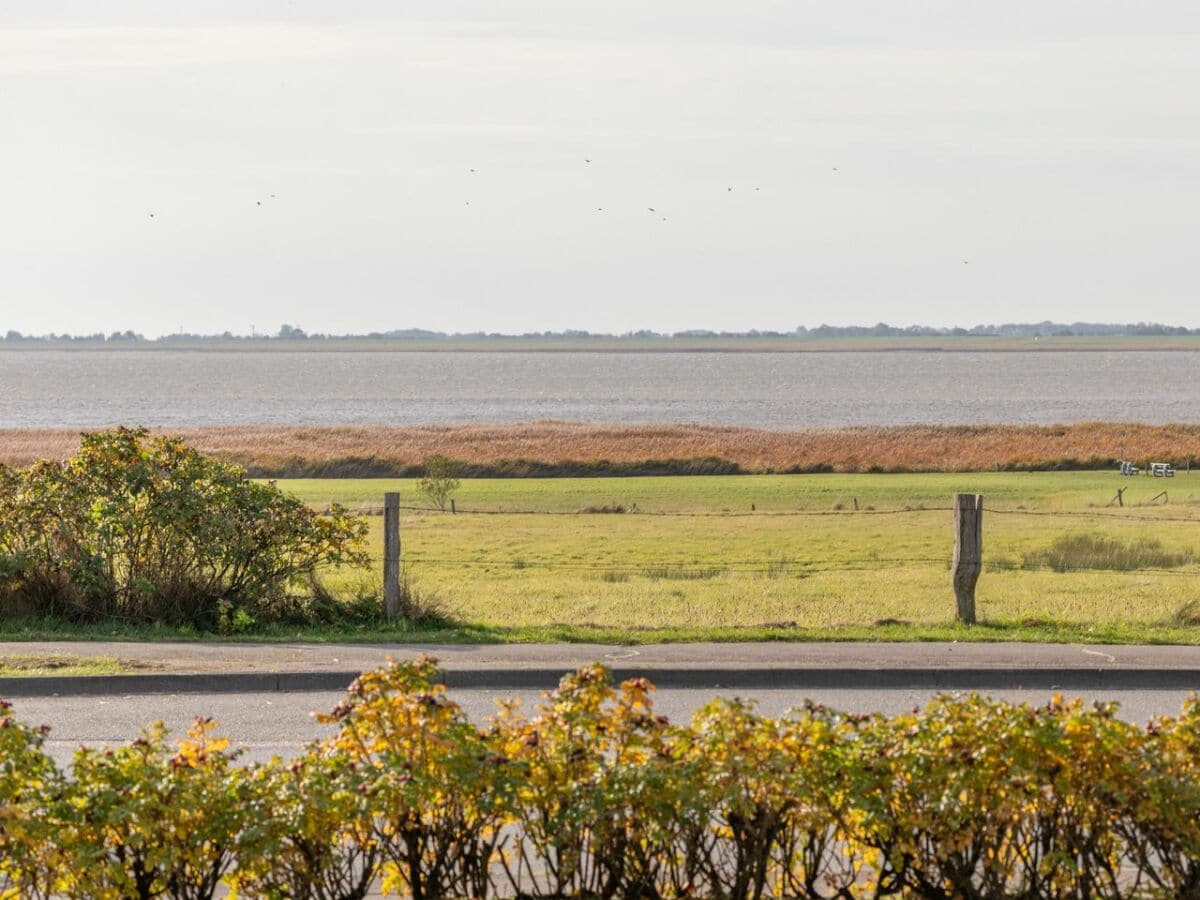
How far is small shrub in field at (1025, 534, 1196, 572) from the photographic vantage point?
24.3m

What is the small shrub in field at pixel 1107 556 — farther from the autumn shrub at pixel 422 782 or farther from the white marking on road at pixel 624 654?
the autumn shrub at pixel 422 782

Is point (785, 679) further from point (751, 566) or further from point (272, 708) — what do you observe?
point (751, 566)

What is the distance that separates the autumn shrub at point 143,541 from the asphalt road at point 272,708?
2.98 metres

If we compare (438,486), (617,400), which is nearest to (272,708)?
(438,486)

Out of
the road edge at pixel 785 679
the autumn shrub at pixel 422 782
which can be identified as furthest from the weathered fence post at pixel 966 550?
the autumn shrub at pixel 422 782

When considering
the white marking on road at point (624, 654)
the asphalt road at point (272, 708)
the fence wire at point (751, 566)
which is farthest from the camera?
the fence wire at point (751, 566)

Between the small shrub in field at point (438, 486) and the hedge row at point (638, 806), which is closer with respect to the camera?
the hedge row at point (638, 806)

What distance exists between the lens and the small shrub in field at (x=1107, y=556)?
24.3m

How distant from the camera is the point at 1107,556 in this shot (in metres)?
25.0

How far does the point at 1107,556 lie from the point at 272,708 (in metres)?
17.6

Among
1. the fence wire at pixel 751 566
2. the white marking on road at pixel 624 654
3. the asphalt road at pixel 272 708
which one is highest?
the white marking on road at pixel 624 654

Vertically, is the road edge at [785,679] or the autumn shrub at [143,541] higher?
the autumn shrub at [143,541]

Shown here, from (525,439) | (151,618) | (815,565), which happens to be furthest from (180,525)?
(525,439)

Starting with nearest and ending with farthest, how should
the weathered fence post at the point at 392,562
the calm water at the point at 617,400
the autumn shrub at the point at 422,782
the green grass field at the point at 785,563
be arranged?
the autumn shrub at the point at 422,782 < the weathered fence post at the point at 392,562 < the green grass field at the point at 785,563 < the calm water at the point at 617,400
